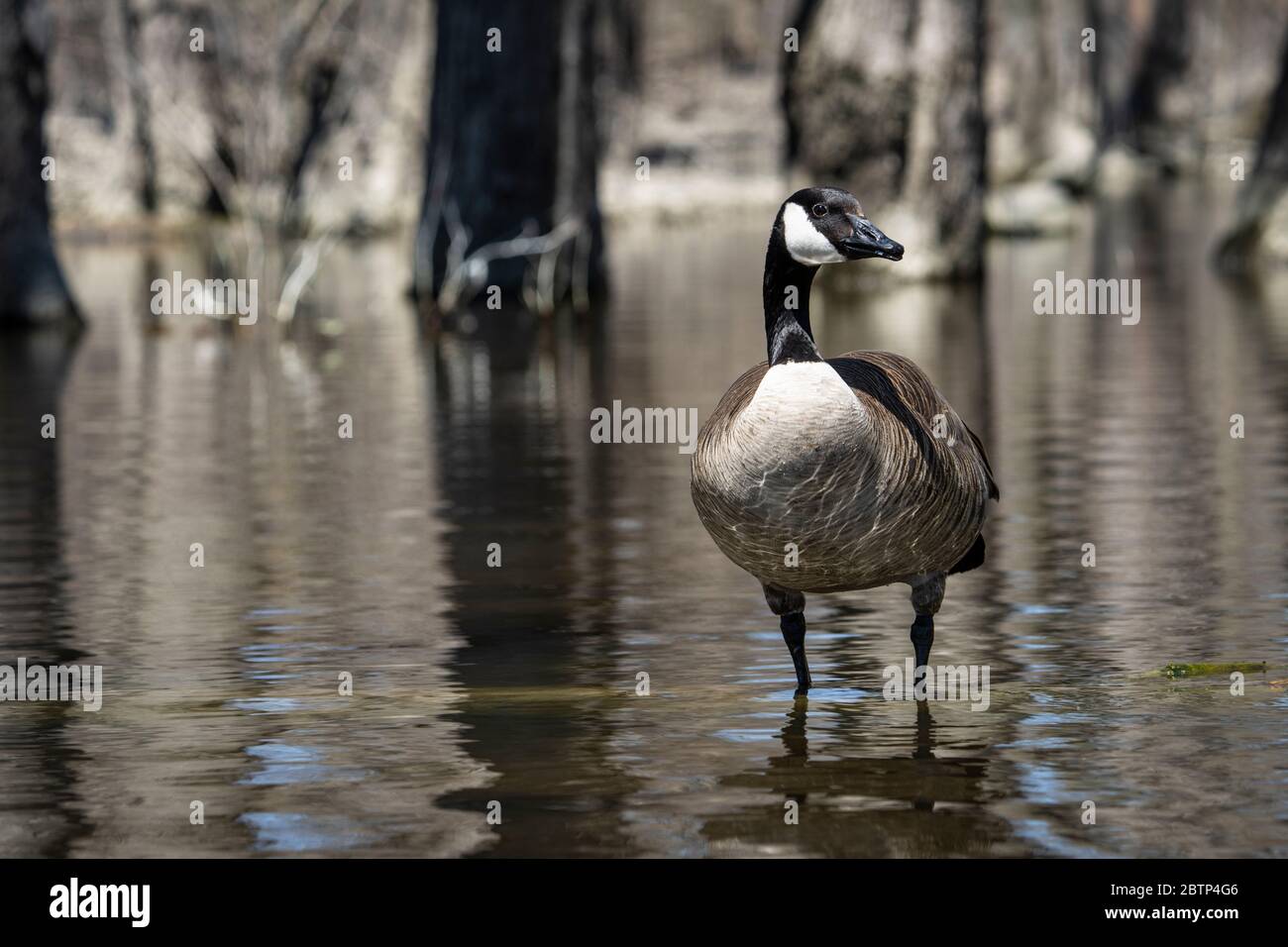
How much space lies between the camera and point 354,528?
11.7 meters

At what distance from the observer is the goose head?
7238mm

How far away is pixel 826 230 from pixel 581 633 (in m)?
2.43

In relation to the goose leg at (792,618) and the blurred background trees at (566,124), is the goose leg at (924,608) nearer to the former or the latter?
the goose leg at (792,618)

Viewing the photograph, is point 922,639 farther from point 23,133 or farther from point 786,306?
point 23,133

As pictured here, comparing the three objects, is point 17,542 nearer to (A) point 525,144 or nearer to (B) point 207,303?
(B) point 207,303

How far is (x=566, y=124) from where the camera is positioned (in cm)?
2662

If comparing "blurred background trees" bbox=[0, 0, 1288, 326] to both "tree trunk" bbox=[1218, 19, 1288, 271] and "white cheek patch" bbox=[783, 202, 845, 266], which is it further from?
"white cheek patch" bbox=[783, 202, 845, 266]

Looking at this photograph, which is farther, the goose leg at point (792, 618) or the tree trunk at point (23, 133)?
the tree trunk at point (23, 133)

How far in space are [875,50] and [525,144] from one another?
201 inches

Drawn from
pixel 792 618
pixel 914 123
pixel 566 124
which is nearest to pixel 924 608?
pixel 792 618

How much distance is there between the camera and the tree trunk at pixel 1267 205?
89.1ft

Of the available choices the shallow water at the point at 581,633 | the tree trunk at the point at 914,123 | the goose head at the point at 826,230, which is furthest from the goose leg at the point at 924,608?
the tree trunk at the point at 914,123

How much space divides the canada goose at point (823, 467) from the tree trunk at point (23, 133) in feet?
55.3
